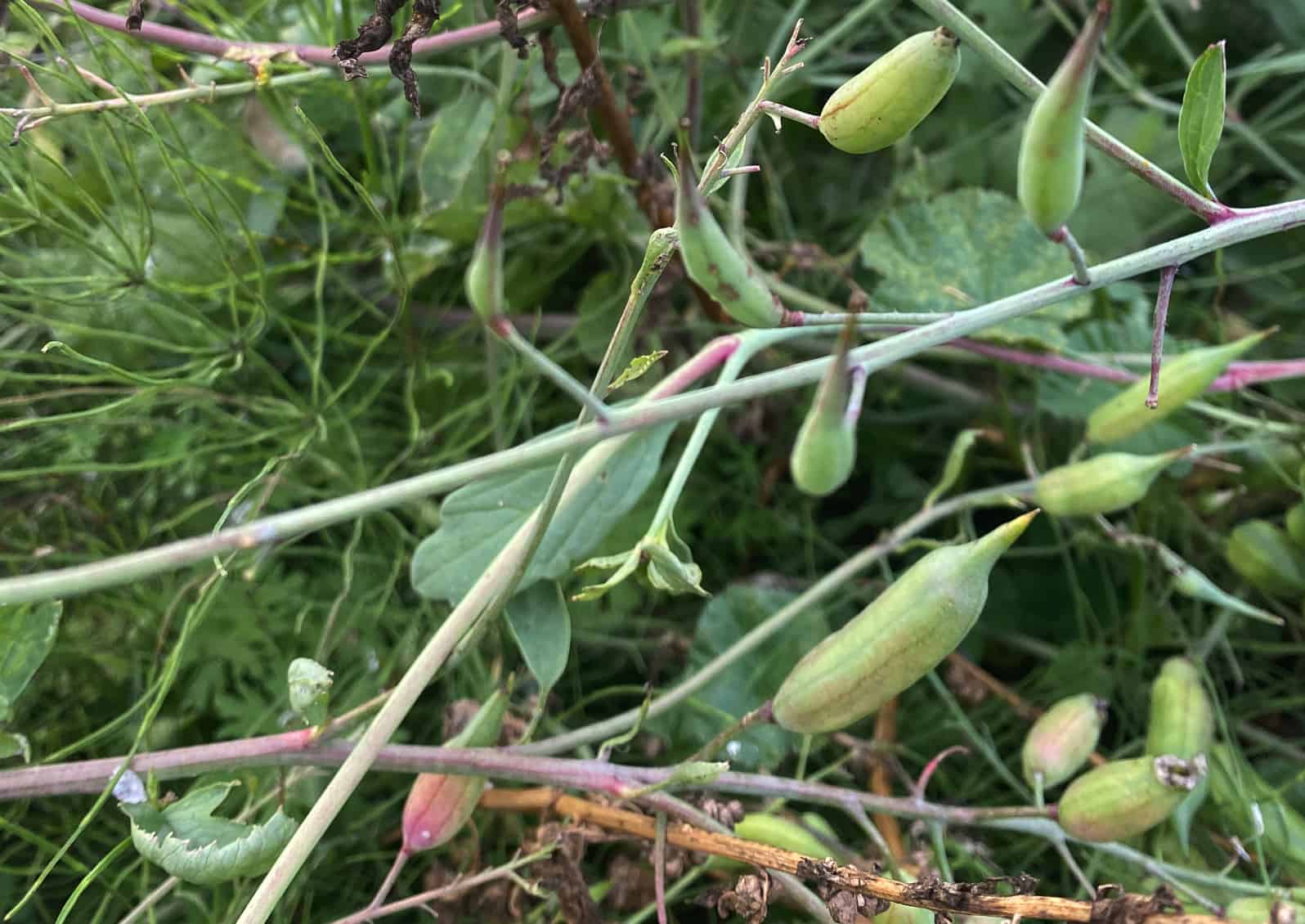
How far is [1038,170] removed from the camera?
0.44m

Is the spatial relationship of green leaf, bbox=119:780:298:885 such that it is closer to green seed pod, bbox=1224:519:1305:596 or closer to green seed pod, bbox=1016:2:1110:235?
green seed pod, bbox=1016:2:1110:235

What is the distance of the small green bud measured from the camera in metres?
0.61

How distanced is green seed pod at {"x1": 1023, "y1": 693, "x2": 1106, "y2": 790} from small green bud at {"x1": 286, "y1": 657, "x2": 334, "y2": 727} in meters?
0.54

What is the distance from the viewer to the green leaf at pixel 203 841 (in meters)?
0.59

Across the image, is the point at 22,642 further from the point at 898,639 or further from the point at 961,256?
the point at 961,256

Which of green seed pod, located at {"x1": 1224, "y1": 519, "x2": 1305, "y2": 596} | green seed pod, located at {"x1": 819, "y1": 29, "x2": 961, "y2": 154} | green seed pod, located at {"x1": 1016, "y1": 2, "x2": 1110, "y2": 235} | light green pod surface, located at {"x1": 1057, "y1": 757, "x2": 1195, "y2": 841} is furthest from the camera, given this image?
green seed pod, located at {"x1": 1224, "y1": 519, "x2": 1305, "y2": 596}

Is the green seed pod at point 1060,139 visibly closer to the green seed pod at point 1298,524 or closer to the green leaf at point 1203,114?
the green leaf at point 1203,114

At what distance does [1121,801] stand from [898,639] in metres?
0.21

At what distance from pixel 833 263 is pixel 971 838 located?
558mm

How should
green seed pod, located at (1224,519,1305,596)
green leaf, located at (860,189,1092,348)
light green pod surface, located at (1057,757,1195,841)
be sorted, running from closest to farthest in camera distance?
light green pod surface, located at (1057,757,1195,841), green seed pod, located at (1224,519,1305,596), green leaf, located at (860,189,1092,348)

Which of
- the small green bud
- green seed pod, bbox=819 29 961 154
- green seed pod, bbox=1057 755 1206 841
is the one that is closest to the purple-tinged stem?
green seed pod, bbox=819 29 961 154

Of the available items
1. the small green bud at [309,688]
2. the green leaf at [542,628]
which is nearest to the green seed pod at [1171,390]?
the green leaf at [542,628]

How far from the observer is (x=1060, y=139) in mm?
427

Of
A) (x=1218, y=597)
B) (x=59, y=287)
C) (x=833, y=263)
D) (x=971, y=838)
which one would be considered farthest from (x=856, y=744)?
(x=59, y=287)
